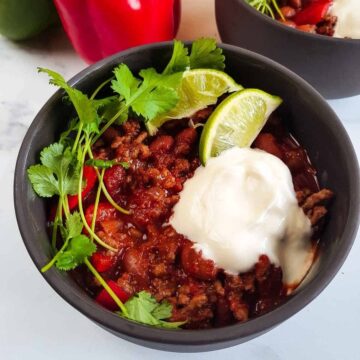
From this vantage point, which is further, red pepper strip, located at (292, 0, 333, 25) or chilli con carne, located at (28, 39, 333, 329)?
red pepper strip, located at (292, 0, 333, 25)

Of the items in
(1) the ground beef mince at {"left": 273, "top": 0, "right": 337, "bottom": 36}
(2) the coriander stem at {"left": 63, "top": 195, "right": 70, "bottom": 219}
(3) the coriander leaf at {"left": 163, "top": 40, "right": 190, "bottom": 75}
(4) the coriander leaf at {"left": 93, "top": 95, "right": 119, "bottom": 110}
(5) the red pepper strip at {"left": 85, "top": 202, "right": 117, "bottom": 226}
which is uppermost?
(3) the coriander leaf at {"left": 163, "top": 40, "right": 190, "bottom": 75}

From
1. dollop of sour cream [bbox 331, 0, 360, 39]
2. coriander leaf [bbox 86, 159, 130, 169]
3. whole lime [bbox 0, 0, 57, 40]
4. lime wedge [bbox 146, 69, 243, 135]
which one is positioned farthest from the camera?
whole lime [bbox 0, 0, 57, 40]

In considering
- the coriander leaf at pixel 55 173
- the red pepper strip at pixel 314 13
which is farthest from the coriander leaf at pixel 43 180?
the red pepper strip at pixel 314 13

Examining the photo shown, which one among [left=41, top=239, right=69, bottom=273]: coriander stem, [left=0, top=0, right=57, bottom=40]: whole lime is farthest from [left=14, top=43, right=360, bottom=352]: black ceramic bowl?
[left=0, top=0, right=57, bottom=40]: whole lime

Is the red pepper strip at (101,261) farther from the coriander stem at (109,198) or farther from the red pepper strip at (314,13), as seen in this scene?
the red pepper strip at (314,13)

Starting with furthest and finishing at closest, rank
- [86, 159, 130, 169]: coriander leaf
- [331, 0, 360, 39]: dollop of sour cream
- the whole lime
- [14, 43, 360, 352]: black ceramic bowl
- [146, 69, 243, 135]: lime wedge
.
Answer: the whole lime < [331, 0, 360, 39]: dollop of sour cream < [146, 69, 243, 135]: lime wedge < [86, 159, 130, 169]: coriander leaf < [14, 43, 360, 352]: black ceramic bowl

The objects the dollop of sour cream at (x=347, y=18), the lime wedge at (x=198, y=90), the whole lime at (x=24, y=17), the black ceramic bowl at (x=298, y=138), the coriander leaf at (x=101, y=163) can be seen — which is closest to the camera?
the black ceramic bowl at (x=298, y=138)

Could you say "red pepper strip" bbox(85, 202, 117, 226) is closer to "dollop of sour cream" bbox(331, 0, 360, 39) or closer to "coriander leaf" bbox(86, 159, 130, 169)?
"coriander leaf" bbox(86, 159, 130, 169)
